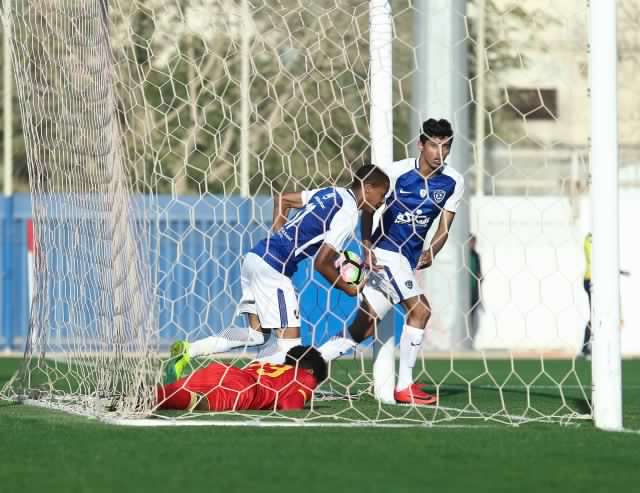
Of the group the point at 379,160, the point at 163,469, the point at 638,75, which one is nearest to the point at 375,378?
the point at 379,160

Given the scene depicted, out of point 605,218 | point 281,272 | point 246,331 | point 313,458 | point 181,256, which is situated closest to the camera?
point 313,458

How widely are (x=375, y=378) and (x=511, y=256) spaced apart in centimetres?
1020

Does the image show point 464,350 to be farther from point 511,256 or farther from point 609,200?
point 609,200

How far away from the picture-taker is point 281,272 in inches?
→ 352

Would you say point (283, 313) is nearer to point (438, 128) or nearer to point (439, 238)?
point (439, 238)

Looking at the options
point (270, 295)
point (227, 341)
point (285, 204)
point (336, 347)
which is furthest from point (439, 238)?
point (227, 341)

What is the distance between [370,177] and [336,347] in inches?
43.2

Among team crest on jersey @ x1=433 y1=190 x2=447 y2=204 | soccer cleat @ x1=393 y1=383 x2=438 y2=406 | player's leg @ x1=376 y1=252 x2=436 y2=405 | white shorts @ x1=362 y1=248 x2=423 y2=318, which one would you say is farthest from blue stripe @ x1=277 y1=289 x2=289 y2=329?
team crest on jersey @ x1=433 y1=190 x2=447 y2=204

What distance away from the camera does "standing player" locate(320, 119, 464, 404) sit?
27.6 feet

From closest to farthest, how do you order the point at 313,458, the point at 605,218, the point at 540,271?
the point at 313,458
the point at 605,218
the point at 540,271

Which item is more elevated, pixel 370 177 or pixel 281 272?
pixel 370 177

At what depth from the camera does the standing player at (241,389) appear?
293 inches

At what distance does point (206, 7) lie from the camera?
9867 mm

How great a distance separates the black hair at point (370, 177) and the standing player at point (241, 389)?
1.09 meters
